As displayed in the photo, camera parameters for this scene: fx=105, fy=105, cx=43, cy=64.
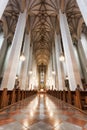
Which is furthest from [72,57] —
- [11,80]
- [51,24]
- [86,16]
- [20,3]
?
[51,24]

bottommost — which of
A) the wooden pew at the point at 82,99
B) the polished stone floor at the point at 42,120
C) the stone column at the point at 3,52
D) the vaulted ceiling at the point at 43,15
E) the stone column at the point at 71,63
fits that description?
the polished stone floor at the point at 42,120

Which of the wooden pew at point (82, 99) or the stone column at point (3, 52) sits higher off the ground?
the stone column at point (3, 52)

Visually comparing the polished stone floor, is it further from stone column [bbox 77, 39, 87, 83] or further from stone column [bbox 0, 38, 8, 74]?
stone column [bbox 0, 38, 8, 74]

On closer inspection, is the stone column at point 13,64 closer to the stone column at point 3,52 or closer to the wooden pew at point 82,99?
the wooden pew at point 82,99

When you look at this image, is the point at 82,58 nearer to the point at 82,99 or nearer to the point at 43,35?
the point at 43,35

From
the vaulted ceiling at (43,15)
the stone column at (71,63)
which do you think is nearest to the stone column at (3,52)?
the vaulted ceiling at (43,15)

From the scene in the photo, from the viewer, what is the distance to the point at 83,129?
6.04ft

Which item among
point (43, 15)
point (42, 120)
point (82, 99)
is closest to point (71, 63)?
point (82, 99)

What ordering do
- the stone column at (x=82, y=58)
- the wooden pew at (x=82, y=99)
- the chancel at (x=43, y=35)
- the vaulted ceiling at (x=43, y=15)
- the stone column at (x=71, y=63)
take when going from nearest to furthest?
the wooden pew at (x=82, y=99)
the stone column at (x=71, y=63)
the chancel at (x=43, y=35)
the vaulted ceiling at (x=43, y=15)
the stone column at (x=82, y=58)

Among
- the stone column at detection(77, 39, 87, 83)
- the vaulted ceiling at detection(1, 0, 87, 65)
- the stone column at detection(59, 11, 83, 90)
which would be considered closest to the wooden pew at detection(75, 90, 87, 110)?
the stone column at detection(59, 11, 83, 90)

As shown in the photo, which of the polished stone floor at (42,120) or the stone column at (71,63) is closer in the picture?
the polished stone floor at (42,120)

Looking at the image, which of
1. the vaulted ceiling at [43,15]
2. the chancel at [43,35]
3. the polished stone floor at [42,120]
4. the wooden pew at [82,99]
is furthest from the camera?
the vaulted ceiling at [43,15]

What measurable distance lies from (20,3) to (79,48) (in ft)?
33.8

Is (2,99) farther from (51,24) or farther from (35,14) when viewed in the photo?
(51,24)
